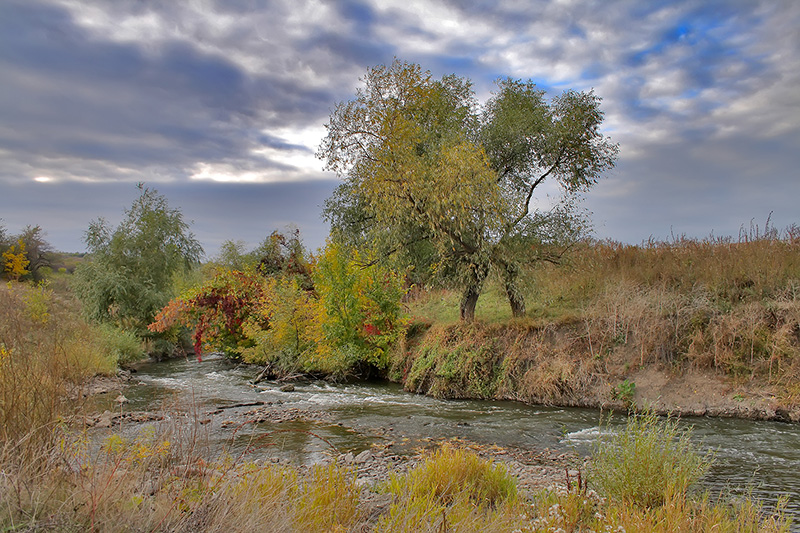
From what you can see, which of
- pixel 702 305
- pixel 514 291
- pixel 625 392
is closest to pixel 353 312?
pixel 514 291

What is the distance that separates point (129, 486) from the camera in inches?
136

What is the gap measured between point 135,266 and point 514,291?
61.5 ft

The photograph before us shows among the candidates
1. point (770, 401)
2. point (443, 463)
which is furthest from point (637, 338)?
point (443, 463)

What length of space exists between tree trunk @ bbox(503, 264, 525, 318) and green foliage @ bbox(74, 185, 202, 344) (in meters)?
16.6

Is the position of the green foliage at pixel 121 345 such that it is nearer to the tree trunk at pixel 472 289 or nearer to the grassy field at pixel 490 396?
the grassy field at pixel 490 396

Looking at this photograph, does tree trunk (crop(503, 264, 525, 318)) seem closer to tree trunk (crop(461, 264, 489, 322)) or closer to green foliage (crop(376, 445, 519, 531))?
tree trunk (crop(461, 264, 489, 322))

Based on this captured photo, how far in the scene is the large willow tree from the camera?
44.3 feet

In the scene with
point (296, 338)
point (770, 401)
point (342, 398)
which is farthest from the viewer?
point (296, 338)

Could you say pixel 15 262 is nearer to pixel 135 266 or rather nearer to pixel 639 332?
pixel 135 266

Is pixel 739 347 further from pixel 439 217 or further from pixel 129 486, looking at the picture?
pixel 129 486

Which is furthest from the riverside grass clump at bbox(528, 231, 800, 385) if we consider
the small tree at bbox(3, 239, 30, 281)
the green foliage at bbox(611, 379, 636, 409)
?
the small tree at bbox(3, 239, 30, 281)

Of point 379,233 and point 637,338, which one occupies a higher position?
point 379,233

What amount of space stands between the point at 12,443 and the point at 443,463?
391cm

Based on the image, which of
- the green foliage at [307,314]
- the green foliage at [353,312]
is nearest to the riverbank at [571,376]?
the green foliage at [353,312]
